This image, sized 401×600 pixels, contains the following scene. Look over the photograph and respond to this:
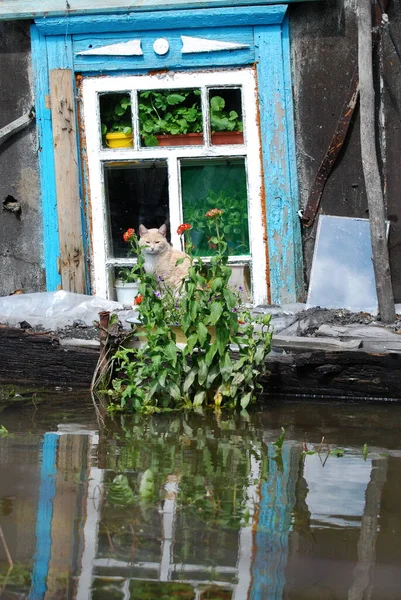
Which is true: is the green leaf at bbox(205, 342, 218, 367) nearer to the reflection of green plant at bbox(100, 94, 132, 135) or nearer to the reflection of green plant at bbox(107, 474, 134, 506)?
the reflection of green plant at bbox(107, 474, 134, 506)

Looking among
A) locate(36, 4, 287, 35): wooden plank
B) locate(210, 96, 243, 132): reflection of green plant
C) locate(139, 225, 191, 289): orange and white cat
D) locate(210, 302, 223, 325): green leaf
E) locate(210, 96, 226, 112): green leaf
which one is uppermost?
locate(36, 4, 287, 35): wooden plank

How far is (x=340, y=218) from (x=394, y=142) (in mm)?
763

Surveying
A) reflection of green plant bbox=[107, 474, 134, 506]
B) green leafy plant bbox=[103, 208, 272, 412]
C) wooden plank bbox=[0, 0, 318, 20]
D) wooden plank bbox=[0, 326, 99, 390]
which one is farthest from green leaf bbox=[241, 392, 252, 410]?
wooden plank bbox=[0, 0, 318, 20]

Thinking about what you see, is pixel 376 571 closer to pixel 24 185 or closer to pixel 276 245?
pixel 276 245

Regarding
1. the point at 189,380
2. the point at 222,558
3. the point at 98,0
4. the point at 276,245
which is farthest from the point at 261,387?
the point at 98,0

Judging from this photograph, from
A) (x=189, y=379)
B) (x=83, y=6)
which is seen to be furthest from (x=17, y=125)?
(x=189, y=379)

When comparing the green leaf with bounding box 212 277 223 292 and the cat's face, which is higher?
the cat's face

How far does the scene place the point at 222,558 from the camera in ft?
10.9

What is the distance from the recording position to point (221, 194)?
7625 mm

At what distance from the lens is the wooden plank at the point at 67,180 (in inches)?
291

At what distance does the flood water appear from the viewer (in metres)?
3.15

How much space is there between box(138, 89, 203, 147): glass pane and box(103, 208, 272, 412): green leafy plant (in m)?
1.78

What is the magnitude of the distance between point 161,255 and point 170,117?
3.91 feet

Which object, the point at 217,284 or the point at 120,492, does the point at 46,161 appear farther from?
the point at 120,492
